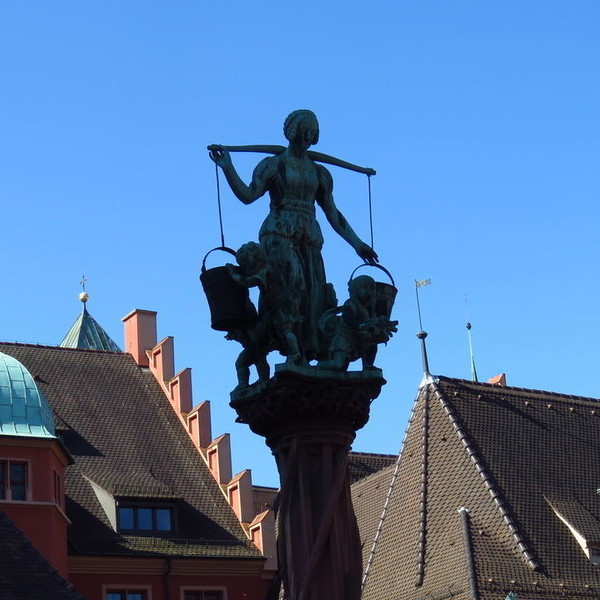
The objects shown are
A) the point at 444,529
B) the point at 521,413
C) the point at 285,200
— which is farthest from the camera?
the point at 521,413

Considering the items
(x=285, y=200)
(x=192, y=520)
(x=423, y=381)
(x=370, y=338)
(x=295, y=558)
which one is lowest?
(x=295, y=558)

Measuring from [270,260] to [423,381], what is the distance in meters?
26.8

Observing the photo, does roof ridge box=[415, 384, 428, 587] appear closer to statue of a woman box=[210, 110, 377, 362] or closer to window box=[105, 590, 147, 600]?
window box=[105, 590, 147, 600]

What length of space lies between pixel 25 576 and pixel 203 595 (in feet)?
42.4

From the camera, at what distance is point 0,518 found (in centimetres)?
2533

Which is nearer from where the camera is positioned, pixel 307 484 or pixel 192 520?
pixel 307 484

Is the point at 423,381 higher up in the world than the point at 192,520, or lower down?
higher up

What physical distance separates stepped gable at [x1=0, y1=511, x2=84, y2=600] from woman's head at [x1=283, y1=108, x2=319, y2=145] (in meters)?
12.9

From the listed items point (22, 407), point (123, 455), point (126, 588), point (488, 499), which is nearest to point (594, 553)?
point (488, 499)

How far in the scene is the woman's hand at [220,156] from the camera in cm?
1173

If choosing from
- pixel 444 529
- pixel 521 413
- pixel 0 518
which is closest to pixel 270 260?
pixel 0 518

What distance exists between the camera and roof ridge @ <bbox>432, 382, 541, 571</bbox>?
33062 millimetres

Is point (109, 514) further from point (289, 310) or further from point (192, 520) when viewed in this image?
point (289, 310)

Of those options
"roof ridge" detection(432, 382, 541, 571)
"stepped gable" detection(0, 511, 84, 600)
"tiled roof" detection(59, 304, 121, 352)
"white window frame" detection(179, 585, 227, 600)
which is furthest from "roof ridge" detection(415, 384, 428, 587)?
"tiled roof" detection(59, 304, 121, 352)
